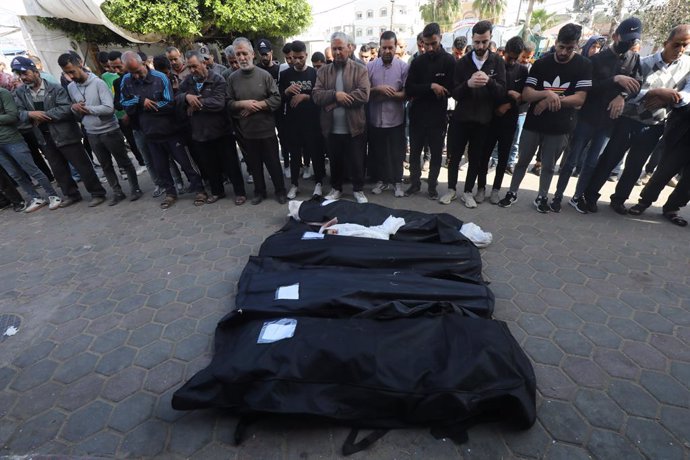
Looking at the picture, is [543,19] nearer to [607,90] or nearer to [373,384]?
[607,90]

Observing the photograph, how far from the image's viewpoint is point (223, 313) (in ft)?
9.62

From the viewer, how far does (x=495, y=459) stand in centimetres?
179

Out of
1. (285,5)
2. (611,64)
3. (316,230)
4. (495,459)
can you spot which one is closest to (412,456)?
(495,459)

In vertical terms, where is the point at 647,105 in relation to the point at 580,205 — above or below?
above

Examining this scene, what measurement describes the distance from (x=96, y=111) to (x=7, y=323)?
2.90 metres

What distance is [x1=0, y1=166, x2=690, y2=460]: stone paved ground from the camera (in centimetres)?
191

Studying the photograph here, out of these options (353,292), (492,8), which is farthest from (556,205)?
(492,8)

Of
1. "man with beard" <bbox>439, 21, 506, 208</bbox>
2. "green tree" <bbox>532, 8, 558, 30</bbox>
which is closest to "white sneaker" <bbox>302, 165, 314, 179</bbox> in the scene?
"man with beard" <bbox>439, 21, 506, 208</bbox>

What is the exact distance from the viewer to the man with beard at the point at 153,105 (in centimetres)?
441

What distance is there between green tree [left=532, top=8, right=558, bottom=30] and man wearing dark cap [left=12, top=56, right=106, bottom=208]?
44266 millimetres

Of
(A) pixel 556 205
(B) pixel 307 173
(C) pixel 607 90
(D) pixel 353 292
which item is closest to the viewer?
(D) pixel 353 292

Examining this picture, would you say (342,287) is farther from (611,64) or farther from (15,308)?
(611,64)

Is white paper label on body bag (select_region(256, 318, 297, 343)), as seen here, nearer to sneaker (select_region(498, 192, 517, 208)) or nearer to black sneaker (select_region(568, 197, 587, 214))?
sneaker (select_region(498, 192, 517, 208))

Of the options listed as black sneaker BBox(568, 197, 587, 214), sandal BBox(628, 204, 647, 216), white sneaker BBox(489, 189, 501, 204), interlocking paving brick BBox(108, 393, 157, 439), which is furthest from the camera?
white sneaker BBox(489, 189, 501, 204)
